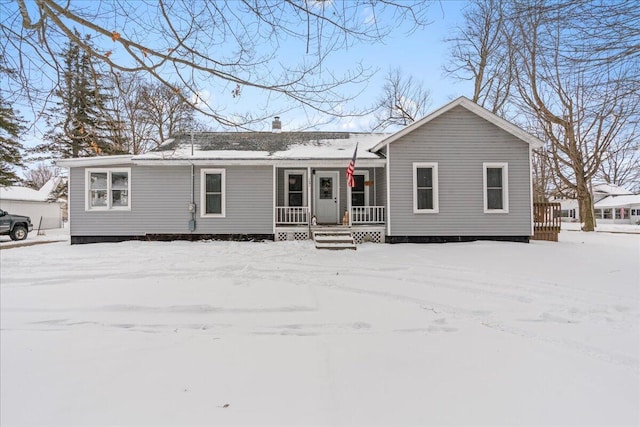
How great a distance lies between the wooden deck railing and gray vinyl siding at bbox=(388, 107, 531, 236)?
4.70ft

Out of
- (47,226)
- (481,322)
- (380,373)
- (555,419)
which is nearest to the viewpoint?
(555,419)

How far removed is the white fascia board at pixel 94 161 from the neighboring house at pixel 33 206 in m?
15.7

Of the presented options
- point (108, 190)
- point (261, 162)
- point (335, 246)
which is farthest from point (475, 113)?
point (108, 190)

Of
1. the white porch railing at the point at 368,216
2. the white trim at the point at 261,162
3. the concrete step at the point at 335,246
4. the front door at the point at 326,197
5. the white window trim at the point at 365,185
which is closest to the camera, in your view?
the concrete step at the point at 335,246

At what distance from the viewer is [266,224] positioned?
37.3ft

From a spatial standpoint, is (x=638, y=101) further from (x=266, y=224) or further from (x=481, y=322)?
(x=266, y=224)

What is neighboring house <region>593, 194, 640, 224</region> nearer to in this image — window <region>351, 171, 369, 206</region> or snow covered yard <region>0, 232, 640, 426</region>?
window <region>351, 171, 369, 206</region>

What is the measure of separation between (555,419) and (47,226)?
113 feet

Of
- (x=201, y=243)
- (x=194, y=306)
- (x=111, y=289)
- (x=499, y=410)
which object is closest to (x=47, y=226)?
(x=201, y=243)

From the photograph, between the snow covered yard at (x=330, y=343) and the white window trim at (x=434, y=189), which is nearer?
the snow covered yard at (x=330, y=343)

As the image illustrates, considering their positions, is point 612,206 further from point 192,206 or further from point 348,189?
point 192,206

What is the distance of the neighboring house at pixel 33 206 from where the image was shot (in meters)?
23.4

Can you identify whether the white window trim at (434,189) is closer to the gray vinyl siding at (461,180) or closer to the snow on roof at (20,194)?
the gray vinyl siding at (461,180)

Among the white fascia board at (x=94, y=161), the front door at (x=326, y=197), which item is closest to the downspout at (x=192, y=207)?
the white fascia board at (x=94, y=161)
